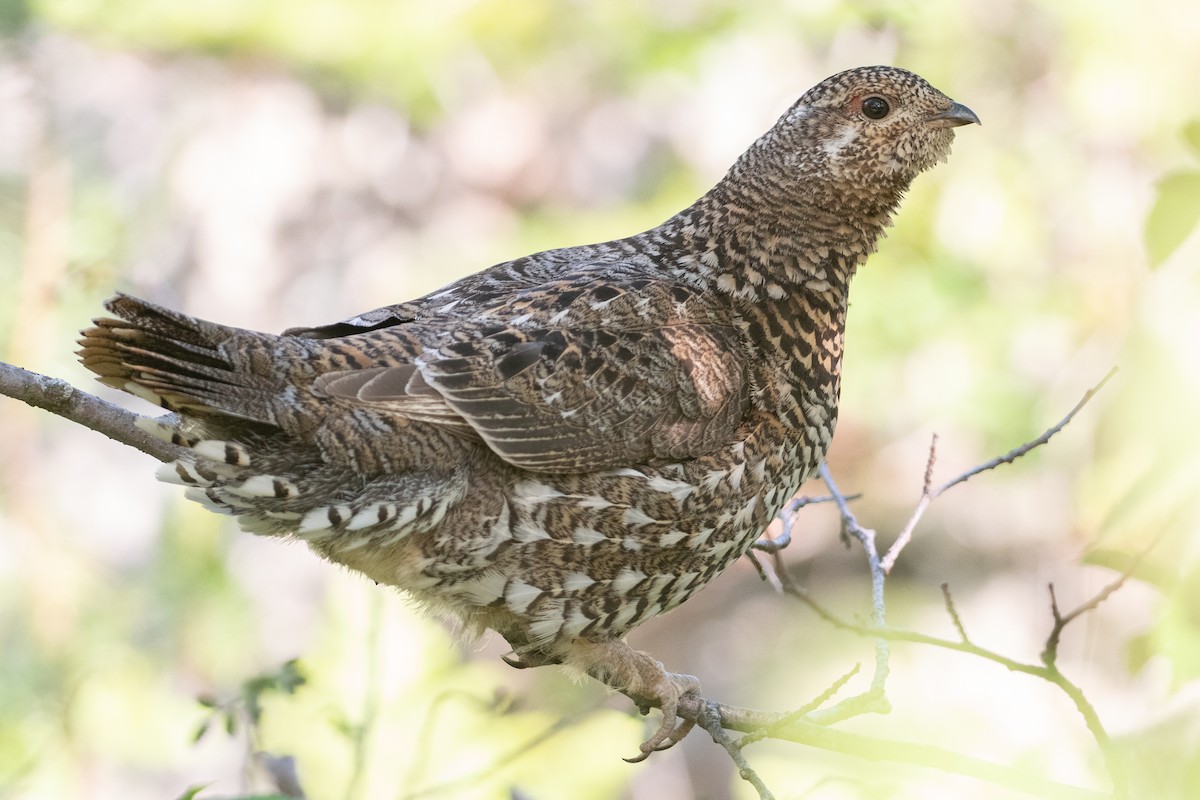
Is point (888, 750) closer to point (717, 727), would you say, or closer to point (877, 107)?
point (717, 727)

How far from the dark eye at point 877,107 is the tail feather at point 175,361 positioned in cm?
199

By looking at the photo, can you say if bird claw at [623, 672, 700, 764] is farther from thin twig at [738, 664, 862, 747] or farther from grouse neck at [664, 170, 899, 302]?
grouse neck at [664, 170, 899, 302]

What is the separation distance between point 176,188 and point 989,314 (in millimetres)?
5239

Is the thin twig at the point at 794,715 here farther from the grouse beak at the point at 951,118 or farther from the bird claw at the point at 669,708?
the grouse beak at the point at 951,118

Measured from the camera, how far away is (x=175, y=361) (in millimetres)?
2592

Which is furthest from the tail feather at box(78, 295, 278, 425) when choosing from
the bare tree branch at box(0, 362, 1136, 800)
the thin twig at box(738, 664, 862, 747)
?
the thin twig at box(738, 664, 862, 747)

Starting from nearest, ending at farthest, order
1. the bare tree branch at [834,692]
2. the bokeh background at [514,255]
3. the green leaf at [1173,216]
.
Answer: the green leaf at [1173,216] → the bare tree branch at [834,692] → the bokeh background at [514,255]

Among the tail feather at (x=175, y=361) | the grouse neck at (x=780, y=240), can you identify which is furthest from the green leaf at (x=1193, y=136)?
the grouse neck at (x=780, y=240)

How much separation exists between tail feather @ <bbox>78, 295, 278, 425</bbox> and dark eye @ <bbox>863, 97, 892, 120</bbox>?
1.99 meters

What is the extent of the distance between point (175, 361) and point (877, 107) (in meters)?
2.19

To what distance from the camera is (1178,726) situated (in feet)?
5.04

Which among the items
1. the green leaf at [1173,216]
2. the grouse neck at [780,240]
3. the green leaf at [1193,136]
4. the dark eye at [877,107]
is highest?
the dark eye at [877,107]

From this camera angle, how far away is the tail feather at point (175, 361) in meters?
2.52

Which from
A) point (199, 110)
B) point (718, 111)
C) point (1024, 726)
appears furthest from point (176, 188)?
point (1024, 726)
